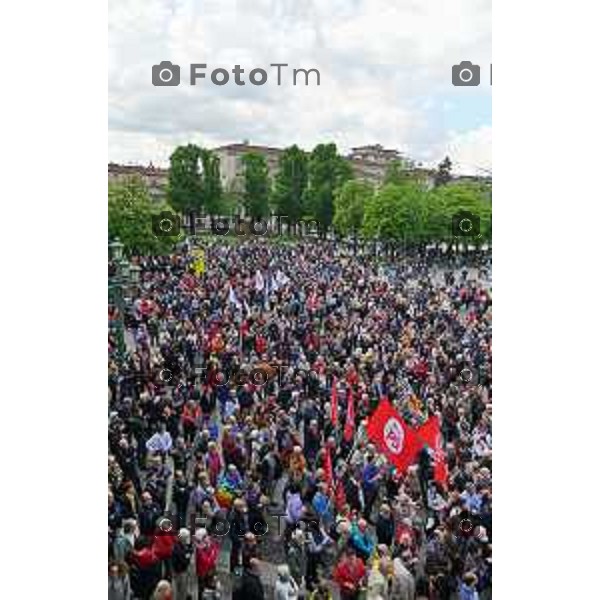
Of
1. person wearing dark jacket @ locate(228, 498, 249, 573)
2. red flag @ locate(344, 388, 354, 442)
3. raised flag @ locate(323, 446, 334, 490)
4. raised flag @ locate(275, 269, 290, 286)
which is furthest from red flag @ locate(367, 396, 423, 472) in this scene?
raised flag @ locate(275, 269, 290, 286)

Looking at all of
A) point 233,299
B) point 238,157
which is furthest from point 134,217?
point 233,299

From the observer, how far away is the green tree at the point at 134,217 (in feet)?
36.0

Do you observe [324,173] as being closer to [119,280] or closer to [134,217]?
[134,217]

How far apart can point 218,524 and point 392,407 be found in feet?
6.91

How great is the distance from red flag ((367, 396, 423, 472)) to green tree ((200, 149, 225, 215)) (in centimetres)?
285

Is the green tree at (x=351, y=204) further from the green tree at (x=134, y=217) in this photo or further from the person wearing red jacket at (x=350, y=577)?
the person wearing red jacket at (x=350, y=577)

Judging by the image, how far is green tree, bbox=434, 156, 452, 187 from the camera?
11313mm

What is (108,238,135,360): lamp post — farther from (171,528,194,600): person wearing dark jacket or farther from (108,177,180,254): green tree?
(171,528,194,600): person wearing dark jacket

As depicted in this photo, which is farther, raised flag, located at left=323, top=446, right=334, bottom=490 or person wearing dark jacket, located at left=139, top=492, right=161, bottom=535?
raised flag, located at left=323, top=446, right=334, bottom=490

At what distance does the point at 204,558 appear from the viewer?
34.9ft

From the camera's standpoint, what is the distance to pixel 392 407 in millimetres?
11375
